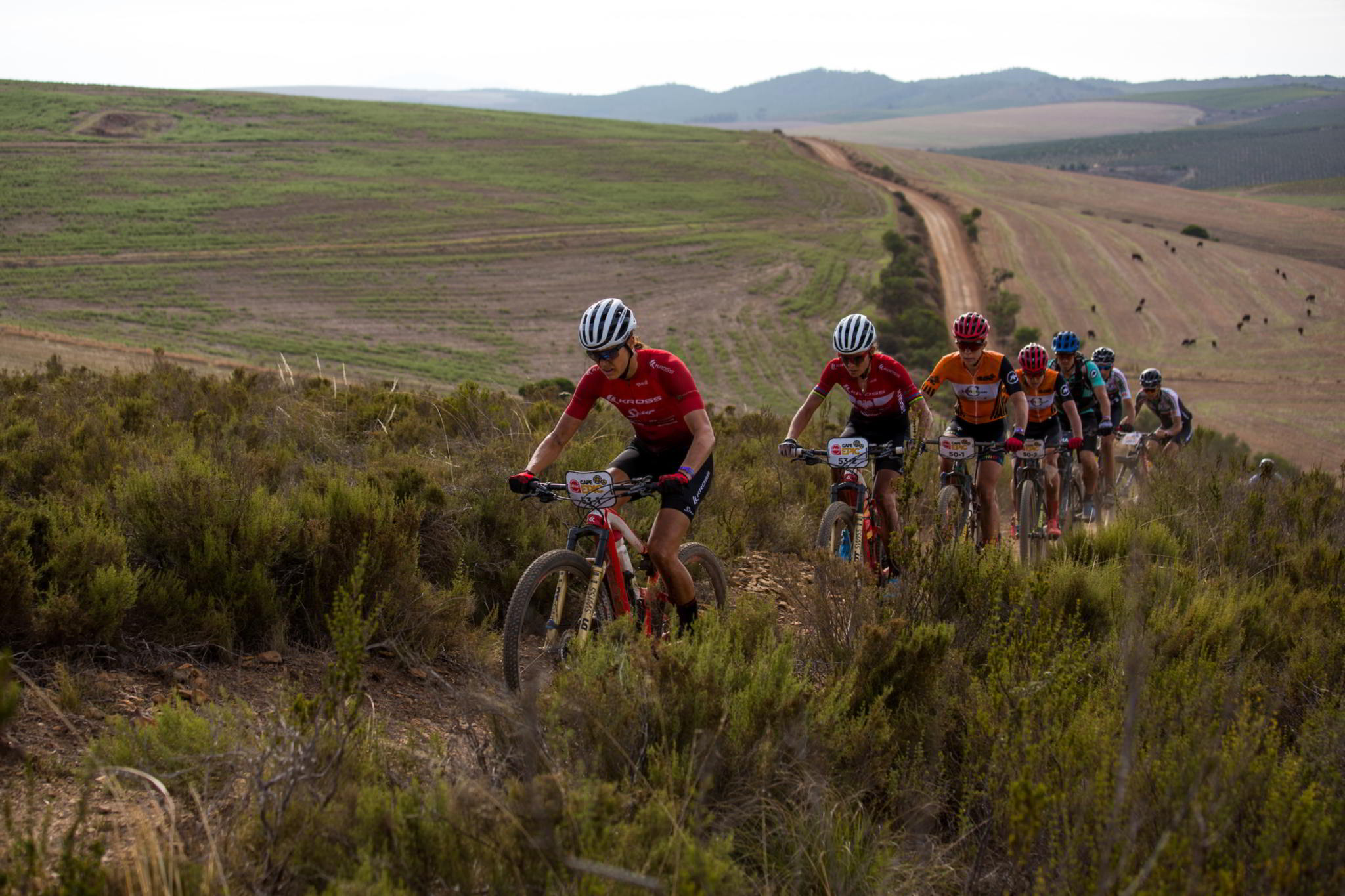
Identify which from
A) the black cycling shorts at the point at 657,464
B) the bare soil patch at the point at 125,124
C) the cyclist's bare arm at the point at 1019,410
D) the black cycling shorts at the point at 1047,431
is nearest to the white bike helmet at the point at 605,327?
the black cycling shorts at the point at 657,464

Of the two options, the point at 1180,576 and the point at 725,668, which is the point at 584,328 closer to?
the point at 725,668

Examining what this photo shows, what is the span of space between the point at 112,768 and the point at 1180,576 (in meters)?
6.72

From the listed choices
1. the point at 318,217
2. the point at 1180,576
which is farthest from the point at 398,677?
the point at 318,217

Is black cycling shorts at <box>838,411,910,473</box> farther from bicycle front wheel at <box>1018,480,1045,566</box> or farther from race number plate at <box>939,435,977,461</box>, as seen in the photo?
bicycle front wheel at <box>1018,480,1045,566</box>

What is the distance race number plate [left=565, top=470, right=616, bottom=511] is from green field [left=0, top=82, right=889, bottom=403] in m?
25.9

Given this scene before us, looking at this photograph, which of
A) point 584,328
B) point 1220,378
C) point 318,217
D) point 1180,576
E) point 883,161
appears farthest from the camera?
point 883,161

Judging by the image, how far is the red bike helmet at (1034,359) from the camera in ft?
33.7

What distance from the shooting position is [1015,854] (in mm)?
3295

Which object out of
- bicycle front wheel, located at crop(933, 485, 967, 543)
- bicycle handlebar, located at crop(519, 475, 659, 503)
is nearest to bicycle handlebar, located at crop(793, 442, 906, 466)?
bicycle front wheel, located at crop(933, 485, 967, 543)

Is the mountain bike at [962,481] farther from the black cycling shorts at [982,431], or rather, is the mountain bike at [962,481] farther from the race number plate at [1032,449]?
the race number plate at [1032,449]

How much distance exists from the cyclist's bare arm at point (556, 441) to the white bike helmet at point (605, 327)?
1.97ft

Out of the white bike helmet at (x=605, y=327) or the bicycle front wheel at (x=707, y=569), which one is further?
the bicycle front wheel at (x=707, y=569)

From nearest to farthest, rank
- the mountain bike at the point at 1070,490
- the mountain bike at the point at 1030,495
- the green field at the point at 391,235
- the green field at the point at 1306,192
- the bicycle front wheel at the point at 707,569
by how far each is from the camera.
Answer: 1. the bicycle front wheel at the point at 707,569
2. the mountain bike at the point at 1030,495
3. the mountain bike at the point at 1070,490
4. the green field at the point at 391,235
5. the green field at the point at 1306,192

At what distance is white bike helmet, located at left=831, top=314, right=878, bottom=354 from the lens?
7.24 m
